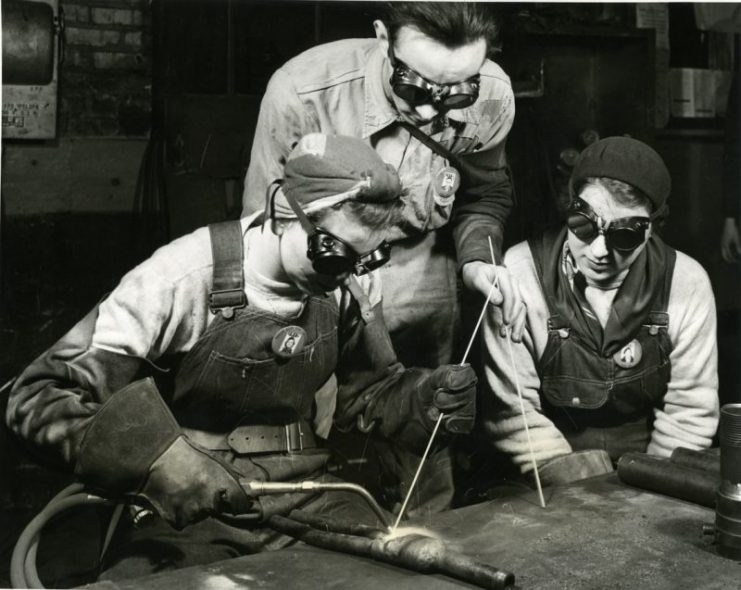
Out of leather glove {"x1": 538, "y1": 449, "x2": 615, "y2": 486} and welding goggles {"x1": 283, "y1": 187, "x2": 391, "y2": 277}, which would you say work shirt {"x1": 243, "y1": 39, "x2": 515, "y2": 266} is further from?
leather glove {"x1": 538, "y1": 449, "x2": 615, "y2": 486}

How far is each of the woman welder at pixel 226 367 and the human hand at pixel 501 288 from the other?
293 millimetres

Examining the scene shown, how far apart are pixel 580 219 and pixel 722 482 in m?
1.05

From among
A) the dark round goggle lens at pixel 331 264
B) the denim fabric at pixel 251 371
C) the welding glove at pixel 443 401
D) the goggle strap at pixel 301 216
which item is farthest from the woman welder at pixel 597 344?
the goggle strap at pixel 301 216

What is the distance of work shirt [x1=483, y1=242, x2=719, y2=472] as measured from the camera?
129 inches

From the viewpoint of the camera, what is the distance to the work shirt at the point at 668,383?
3.27 m

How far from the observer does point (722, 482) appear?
8.06 ft

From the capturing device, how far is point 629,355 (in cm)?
332

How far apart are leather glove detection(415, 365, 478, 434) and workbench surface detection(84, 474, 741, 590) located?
1.00ft

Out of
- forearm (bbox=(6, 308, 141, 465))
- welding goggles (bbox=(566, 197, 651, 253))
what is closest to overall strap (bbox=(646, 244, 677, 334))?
welding goggles (bbox=(566, 197, 651, 253))

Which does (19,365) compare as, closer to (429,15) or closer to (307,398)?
(307,398)

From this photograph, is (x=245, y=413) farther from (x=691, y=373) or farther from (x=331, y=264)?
(x=691, y=373)

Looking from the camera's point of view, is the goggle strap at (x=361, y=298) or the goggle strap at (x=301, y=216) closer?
the goggle strap at (x=301, y=216)

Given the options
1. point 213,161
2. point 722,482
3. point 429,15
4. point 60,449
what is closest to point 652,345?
point 722,482

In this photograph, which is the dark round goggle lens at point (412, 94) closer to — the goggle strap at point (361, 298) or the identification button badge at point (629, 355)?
the goggle strap at point (361, 298)
